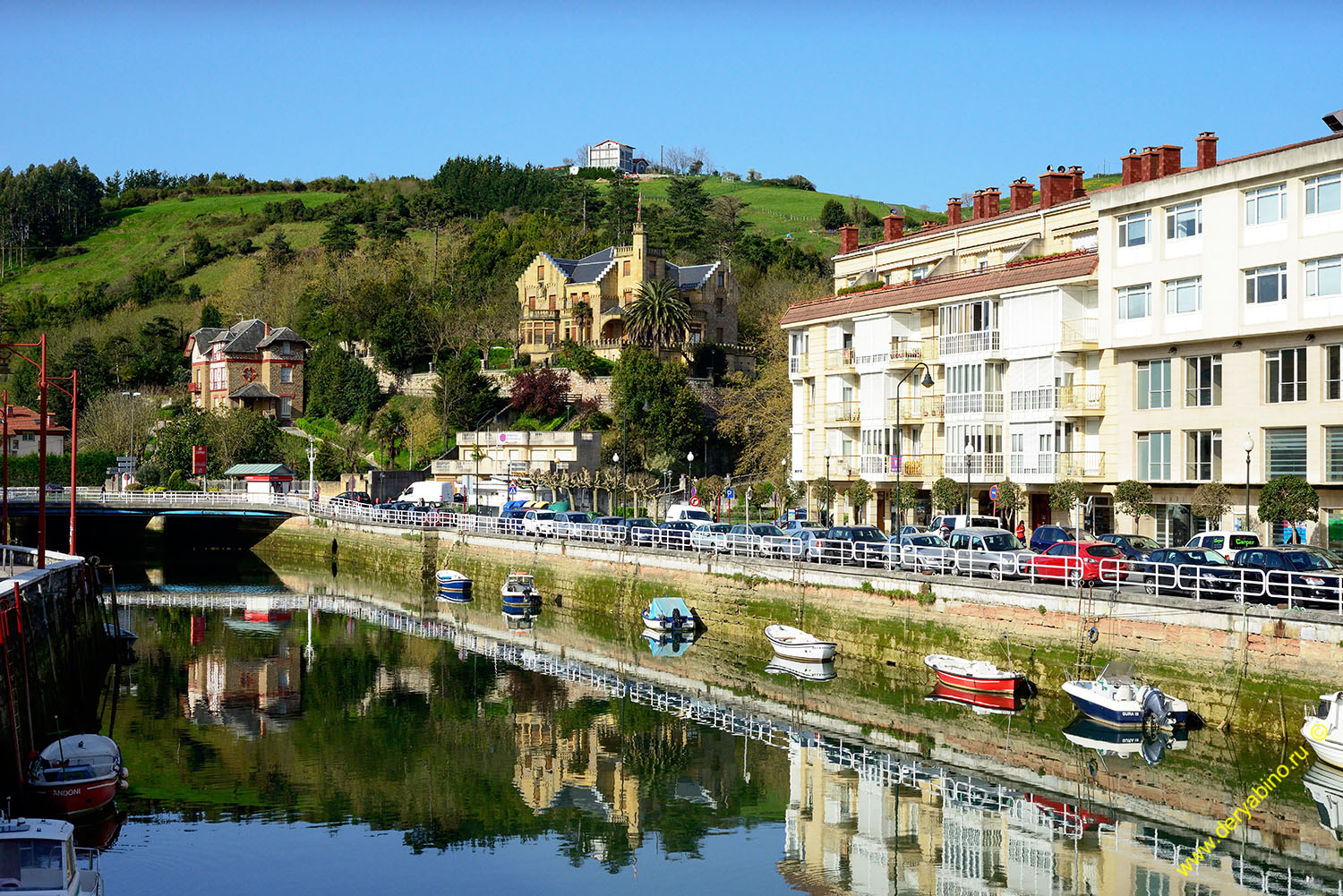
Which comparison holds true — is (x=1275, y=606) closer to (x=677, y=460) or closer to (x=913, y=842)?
(x=913, y=842)

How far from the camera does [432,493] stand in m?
94.6

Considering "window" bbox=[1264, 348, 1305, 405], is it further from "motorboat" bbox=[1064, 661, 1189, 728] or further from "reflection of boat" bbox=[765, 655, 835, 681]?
"motorboat" bbox=[1064, 661, 1189, 728]

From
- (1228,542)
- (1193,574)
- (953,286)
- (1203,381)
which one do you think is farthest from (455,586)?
(1193,574)

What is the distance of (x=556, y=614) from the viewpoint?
63219mm

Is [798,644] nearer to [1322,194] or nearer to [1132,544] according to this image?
[1132,544]

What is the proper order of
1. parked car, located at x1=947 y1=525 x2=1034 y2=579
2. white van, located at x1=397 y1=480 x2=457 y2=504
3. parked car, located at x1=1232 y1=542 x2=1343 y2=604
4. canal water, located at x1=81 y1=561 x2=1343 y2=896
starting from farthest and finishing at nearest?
1. white van, located at x1=397 y1=480 x2=457 y2=504
2. parked car, located at x1=947 y1=525 x2=1034 y2=579
3. parked car, located at x1=1232 y1=542 x2=1343 y2=604
4. canal water, located at x1=81 y1=561 x2=1343 y2=896

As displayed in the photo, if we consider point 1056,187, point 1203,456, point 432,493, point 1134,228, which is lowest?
point 432,493

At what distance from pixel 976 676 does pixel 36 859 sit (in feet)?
83.5

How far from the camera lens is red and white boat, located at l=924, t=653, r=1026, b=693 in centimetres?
3856

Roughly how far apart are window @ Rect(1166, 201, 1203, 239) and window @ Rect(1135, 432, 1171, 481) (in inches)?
316

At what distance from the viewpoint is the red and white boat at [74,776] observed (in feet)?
94.7

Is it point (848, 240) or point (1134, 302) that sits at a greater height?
point (848, 240)

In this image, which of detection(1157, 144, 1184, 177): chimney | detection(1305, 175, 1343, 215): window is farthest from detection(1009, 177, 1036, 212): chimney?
detection(1305, 175, 1343, 215): window

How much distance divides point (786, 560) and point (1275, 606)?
64.3 feet
